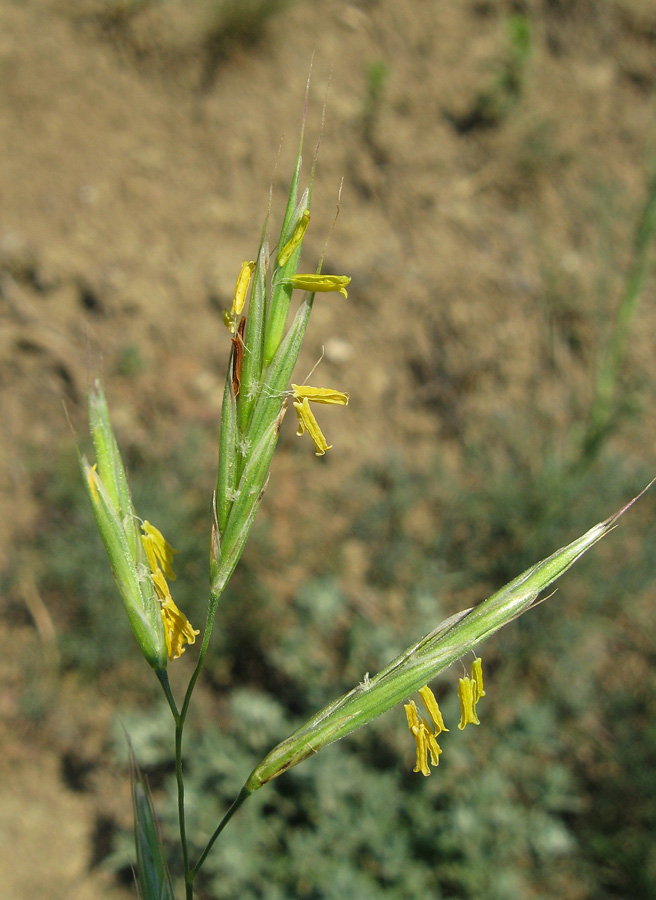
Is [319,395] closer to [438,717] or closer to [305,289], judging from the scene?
[305,289]

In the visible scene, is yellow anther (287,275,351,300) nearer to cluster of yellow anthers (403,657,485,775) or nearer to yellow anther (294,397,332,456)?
yellow anther (294,397,332,456)

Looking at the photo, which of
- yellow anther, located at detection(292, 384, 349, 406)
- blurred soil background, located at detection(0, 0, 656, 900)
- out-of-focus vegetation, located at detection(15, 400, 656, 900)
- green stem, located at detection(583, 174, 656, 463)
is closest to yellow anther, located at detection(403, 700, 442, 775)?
yellow anther, located at detection(292, 384, 349, 406)

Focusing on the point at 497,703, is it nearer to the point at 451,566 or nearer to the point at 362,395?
the point at 451,566

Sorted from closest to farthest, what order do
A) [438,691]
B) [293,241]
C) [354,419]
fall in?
[293,241] → [438,691] → [354,419]

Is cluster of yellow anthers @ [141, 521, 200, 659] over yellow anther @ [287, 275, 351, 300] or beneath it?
beneath

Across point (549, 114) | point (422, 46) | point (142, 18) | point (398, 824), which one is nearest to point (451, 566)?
point (398, 824)

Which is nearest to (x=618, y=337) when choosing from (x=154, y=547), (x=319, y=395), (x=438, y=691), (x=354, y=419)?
(x=354, y=419)

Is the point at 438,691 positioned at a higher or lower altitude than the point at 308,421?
lower

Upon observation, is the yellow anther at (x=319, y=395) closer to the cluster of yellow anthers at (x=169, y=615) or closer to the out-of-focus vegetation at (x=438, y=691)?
the cluster of yellow anthers at (x=169, y=615)
